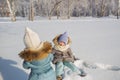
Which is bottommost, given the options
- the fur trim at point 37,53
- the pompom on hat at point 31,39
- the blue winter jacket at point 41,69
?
the blue winter jacket at point 41,69

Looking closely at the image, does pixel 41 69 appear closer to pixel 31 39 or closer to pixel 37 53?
pixel 37 53

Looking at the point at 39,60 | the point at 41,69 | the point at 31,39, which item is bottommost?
the point at 41,69

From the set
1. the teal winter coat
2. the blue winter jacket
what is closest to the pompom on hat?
the teal winter coat

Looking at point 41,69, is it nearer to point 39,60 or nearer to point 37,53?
point 39,60

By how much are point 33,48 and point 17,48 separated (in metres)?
4.19

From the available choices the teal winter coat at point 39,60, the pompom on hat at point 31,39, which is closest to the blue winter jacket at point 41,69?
the teal winter coat at point 39,60

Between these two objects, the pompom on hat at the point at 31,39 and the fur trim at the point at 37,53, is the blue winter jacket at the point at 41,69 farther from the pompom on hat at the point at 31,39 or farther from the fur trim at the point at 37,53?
the pompom on hat at the point at 31,39

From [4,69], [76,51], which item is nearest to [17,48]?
[76,51]

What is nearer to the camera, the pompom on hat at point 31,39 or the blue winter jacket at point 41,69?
the pompom on hat at point 31,39

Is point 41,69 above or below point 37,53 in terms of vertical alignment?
below

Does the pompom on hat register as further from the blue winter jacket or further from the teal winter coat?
the blue winter jacket

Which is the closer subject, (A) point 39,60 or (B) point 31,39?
(B) point 31,39

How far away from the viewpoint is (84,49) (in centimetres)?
702

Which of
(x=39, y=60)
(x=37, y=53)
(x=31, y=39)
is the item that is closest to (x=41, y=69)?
(x=39, y=60)
